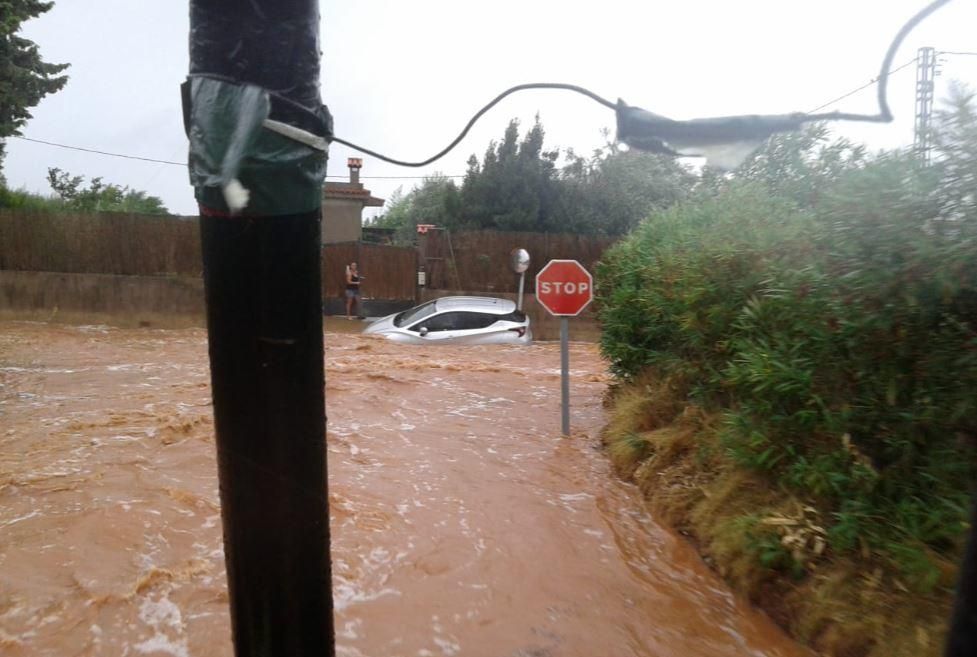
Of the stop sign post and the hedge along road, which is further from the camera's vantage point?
the stop sign post

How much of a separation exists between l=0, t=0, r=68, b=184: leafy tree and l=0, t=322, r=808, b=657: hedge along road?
897 centimetres

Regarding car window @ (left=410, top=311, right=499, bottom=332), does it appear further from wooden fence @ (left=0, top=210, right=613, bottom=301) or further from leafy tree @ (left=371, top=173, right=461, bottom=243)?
leafy tree @ (left=371, top=173, right=461, bottom=243)

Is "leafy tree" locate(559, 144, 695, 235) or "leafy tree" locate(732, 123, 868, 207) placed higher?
"leafy tree" locate(559, 144, 695, 235)

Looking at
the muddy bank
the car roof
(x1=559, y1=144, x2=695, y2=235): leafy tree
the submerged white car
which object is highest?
(x1=559, y1=144, x2=695, y2=235): leafy tree

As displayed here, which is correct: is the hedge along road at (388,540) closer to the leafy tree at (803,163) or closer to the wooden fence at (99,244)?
the leafy tree at (803,163)

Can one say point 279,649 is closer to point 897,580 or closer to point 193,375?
point 897,580

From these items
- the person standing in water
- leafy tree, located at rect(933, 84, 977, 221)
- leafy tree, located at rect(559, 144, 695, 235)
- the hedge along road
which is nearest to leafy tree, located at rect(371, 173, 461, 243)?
leafy tree, located at rect(559, 144, 695, 235)

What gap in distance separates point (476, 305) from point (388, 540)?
347 inches

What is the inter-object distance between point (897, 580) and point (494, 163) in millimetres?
23593

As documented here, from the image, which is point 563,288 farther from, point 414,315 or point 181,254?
point 181,254

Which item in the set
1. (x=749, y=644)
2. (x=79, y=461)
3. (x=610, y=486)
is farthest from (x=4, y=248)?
(x=749, y=644)

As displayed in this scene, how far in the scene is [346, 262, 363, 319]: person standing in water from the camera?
1769cm

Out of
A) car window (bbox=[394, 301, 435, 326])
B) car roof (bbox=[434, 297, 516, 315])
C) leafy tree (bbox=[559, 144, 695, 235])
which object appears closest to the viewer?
car roof (bbox=[434, 297, 516, 315])

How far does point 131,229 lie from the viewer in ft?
61.1
